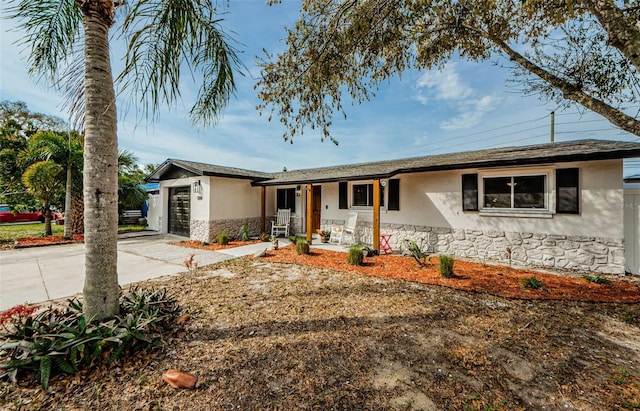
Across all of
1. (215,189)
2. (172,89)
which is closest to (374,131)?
(215,189)

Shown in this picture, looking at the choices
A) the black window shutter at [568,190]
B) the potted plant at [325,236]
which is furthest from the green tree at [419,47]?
the potted plant at [325,236]

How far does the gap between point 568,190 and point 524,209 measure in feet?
3.27

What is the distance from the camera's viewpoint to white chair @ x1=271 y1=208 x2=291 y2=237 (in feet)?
38.8

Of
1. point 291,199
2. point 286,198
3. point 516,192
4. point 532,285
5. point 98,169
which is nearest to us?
point 98,169

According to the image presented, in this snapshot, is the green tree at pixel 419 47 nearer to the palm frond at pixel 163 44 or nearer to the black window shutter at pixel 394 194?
the palm frond at pixel 163 44

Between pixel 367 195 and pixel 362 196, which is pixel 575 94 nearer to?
pixel 367 195

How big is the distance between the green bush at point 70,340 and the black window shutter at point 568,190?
898cm

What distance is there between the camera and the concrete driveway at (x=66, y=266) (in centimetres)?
450

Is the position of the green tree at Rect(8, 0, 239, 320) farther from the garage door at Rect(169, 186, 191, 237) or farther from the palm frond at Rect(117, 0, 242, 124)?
the garage door at Rect(169, 186, 191, 237)

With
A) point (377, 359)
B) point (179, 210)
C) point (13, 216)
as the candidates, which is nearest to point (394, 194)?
point (377, 359)

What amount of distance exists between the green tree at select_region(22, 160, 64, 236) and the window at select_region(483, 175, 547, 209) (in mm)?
15983

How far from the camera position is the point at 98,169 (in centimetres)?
262

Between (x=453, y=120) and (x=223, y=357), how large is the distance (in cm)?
1465

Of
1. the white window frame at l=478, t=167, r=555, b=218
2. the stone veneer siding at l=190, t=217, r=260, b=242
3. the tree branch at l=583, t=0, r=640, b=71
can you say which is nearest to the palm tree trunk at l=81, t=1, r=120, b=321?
the tree branch at l=583, t=0, r=640, b=71
